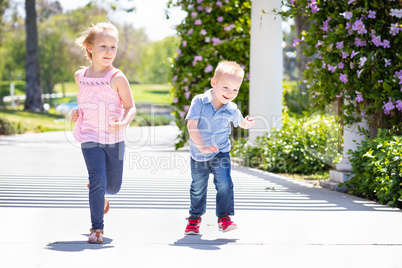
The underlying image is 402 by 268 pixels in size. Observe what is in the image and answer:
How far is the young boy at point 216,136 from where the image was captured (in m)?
4.32

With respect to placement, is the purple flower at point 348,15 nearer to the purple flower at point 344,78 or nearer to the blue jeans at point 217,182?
the purple flower at point 344,78

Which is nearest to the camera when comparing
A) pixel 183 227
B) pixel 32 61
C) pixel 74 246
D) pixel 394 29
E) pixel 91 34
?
pixel 74 246

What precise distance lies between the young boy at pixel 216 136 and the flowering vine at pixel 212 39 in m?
7.34

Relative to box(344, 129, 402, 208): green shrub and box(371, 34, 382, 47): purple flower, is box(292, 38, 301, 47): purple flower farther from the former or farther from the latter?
box(344, 129, 402, 208): green shrub

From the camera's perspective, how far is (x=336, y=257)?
3.73 meters

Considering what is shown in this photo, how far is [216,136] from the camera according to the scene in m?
4.41

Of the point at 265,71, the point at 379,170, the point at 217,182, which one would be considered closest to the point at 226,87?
the point at 217,182

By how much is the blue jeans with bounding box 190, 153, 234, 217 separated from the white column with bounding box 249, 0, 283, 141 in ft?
17.9

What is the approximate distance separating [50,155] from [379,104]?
688cm

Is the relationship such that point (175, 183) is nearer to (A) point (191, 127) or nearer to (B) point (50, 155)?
(A) point (191, 127)

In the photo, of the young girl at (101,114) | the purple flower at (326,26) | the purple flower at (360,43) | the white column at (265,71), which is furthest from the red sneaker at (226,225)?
the white column at (265,71)

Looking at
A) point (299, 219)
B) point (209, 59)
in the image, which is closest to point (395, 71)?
point (299, 219)

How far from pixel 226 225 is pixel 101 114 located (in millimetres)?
1162

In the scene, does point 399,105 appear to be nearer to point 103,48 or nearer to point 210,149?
point 210,149
